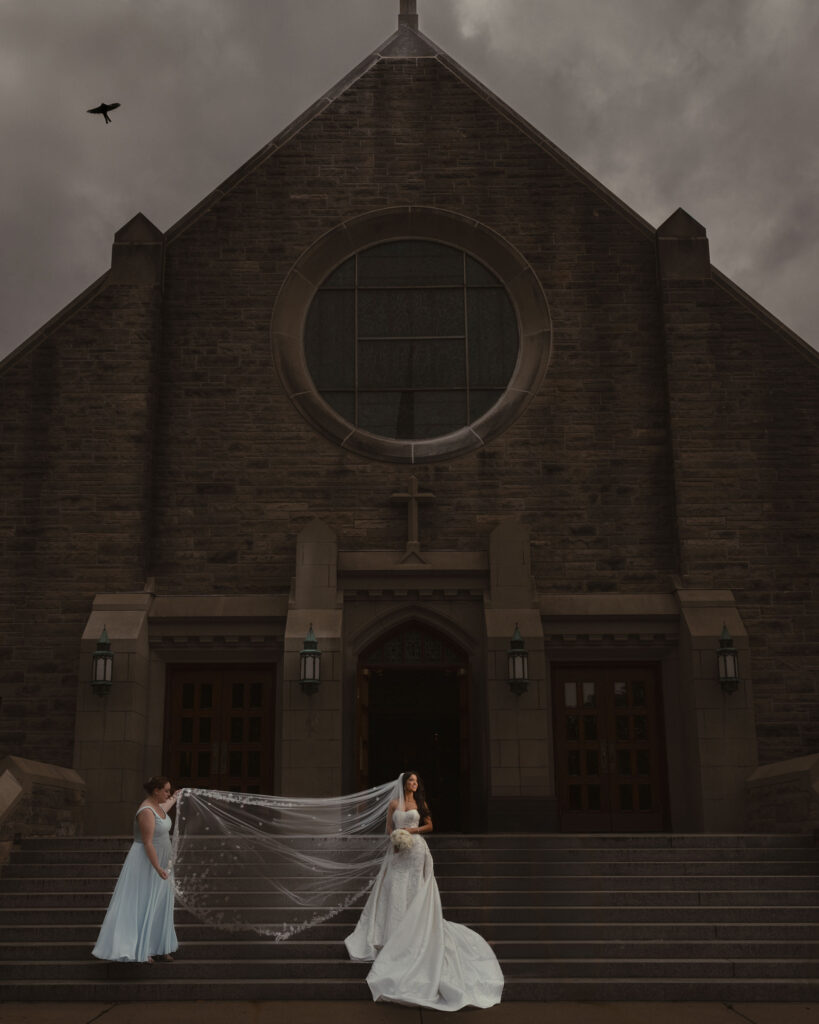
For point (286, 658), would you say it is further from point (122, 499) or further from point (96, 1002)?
point (96, 1002)

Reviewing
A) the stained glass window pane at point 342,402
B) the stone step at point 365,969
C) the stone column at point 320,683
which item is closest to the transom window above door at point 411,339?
the stained glass window pane at point 342,402

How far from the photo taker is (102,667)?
1532 cm

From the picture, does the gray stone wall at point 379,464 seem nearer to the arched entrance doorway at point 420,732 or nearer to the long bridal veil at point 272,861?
the long bridal veil at point 272,861

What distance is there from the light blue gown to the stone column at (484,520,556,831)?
6.28 metres

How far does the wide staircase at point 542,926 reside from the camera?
9.11 metres

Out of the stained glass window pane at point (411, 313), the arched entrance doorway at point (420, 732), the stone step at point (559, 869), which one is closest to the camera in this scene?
the stone step at point (559, 869)

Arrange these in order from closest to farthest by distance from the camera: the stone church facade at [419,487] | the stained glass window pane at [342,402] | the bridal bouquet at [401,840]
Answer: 1. the bridal bouquet at [401,840]
2. the stone church facade at [419,487]
3. the stained glass window pane at [342,402]

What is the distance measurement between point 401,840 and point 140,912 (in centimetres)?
217

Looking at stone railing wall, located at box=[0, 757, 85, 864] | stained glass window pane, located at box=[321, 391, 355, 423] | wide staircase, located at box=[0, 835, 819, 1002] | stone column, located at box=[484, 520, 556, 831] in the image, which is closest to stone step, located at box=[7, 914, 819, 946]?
wide staircase, located at box=[0, 835, 819, 1002]

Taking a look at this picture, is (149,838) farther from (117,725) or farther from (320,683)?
(117,725)

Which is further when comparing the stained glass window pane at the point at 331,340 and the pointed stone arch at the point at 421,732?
the pointed stone arch at the point at 421,732

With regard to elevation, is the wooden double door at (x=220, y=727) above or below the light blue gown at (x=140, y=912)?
above

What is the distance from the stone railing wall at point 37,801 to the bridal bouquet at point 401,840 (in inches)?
187

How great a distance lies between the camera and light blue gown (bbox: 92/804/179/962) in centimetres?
912
